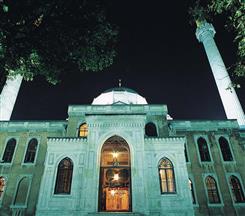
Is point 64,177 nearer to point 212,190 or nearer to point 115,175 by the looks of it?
point 115,175

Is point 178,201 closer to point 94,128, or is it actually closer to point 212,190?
point 212,190

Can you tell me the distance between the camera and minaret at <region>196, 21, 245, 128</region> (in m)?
30.5

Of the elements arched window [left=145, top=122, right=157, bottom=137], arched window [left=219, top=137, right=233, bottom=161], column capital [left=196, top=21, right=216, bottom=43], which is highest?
column capital [left=196, top=21, right=216, bottom=43]

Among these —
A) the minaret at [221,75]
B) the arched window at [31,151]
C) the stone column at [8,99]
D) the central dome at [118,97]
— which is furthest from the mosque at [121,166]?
the minaret at [221,75]

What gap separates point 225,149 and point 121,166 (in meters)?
11.6

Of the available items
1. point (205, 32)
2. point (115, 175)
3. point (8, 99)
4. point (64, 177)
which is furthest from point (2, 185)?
point (205, 32)

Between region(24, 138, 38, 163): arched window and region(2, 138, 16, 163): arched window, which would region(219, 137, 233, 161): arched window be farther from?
region(2, 138, 16, 163): arched window

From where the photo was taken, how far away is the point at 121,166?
642 inches

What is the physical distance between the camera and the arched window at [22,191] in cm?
1959

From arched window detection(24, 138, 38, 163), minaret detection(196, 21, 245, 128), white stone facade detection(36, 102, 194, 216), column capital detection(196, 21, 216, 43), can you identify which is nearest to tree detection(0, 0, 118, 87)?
white stone facade detection(36, 102, 194, 216)

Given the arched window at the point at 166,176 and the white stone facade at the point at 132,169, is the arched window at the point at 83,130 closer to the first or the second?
the white stone facade at the point at 132,169

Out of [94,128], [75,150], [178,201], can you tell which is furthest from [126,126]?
[178,201]

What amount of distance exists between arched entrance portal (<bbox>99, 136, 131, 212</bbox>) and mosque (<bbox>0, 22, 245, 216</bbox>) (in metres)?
0.07

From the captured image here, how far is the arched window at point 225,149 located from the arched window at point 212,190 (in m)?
2.55
